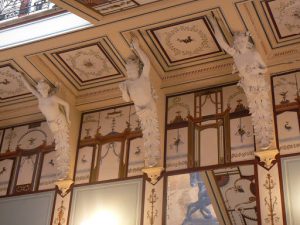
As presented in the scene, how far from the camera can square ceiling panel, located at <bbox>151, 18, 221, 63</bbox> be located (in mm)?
9641

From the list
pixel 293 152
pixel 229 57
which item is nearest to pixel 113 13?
pixel 229 57

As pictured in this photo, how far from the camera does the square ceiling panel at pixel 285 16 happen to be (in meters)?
9.01

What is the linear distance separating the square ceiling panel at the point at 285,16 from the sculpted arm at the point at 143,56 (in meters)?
2.20

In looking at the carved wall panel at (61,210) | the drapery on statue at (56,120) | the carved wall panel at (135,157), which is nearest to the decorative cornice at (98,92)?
the drapery on statue at (56,120)

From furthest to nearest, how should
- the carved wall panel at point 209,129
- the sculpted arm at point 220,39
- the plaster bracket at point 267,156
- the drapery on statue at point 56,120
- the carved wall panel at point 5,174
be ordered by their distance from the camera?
the carved wall panel at point 5,174
the drapery on statue at point 56,120
the carved wall panel at point 209,129
the sculpted arm at point 220,39
the plaster bracket at point 267,156

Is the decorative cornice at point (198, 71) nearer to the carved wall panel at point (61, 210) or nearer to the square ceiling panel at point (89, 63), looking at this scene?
the square ceiling panel at point (89, 63)

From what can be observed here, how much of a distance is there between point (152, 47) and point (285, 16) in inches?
92.8

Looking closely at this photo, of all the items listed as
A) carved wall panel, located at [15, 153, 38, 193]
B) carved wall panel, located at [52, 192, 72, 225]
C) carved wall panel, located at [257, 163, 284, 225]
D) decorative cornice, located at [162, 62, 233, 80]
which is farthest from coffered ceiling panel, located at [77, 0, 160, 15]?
carved wall panel, located at [15, 153, 38, 193]

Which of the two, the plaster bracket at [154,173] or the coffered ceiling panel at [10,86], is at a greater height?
the coffered ceiling panel at [10,86]

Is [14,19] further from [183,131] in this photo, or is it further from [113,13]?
[183,131]

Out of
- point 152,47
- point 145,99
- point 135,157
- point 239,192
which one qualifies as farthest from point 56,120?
point 239,192

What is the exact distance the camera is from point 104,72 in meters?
10.9

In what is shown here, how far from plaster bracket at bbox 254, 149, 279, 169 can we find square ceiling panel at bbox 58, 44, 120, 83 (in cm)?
329

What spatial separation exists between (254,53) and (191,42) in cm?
126
